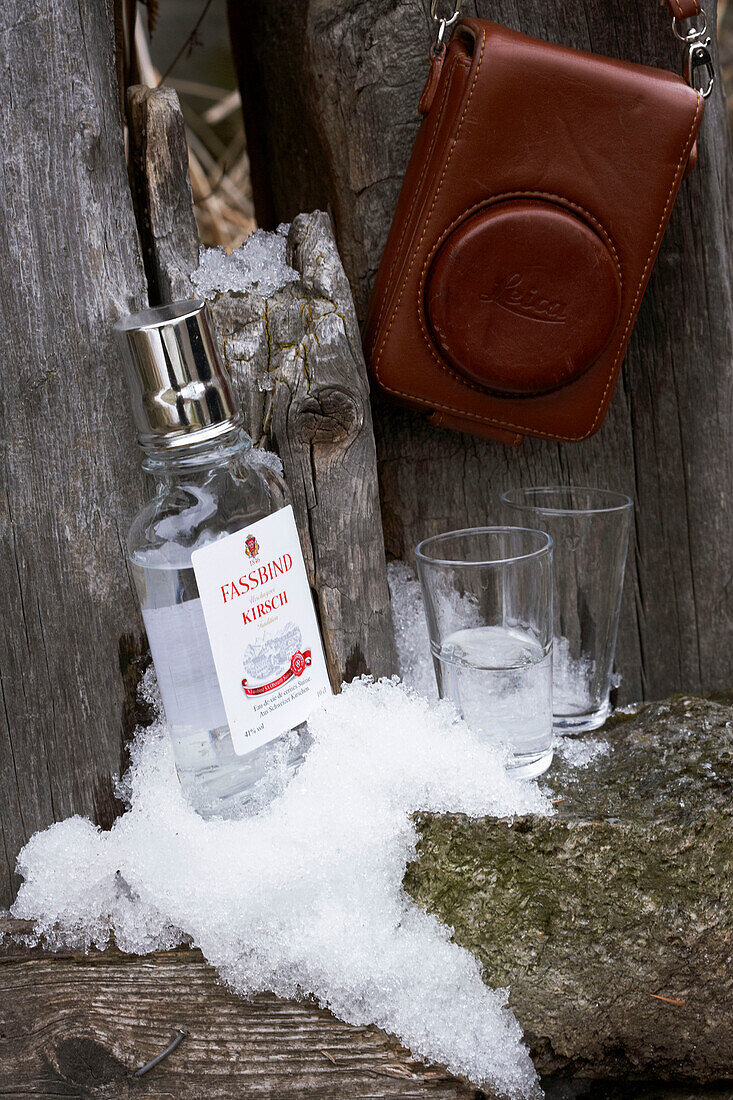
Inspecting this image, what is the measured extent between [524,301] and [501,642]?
1.33 ft

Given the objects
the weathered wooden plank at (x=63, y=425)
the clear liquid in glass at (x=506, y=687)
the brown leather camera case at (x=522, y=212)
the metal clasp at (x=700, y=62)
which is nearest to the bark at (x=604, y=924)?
the clear liquid in glass at (x=506, y=687)

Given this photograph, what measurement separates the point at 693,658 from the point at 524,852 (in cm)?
56

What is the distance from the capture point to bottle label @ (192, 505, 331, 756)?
94cm

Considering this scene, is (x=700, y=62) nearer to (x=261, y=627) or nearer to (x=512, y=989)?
(x=261, y=627)

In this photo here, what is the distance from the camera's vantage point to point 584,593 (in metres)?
1.20

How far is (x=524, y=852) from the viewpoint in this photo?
956mm

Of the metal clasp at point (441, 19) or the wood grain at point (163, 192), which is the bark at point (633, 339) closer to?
the metal clasp at point (441, 19)

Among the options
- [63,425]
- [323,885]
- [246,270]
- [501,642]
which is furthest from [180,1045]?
[246,270]

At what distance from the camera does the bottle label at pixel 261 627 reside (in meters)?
0.94

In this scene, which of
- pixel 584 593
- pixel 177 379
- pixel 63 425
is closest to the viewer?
pixel 177 379

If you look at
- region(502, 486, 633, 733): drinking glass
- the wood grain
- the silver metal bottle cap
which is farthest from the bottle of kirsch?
region(502, 486, 633, 733): drinking glass

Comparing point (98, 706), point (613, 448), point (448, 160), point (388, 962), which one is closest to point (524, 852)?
point (388, 962)

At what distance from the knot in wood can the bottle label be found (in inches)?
4.2

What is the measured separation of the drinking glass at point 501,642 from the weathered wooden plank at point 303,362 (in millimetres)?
117
